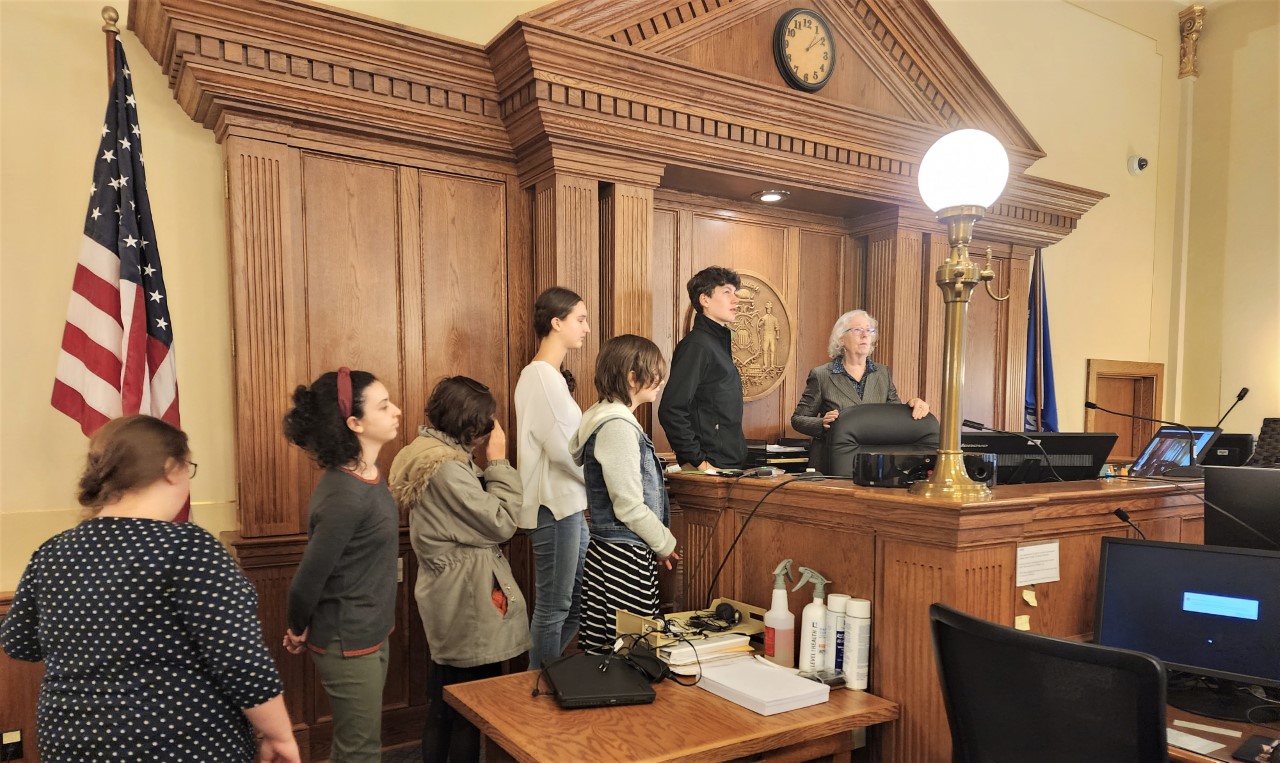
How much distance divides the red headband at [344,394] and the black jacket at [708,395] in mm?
1268

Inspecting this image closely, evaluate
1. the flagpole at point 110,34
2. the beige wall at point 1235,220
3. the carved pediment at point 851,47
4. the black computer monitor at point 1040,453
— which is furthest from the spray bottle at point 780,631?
the beige wall at point 1235,220

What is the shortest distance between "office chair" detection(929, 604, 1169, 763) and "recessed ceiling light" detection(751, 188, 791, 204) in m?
2.76

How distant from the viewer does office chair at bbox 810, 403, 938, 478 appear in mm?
2441

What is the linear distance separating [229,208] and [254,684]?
6.11 ft

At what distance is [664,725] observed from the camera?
62.2 inches

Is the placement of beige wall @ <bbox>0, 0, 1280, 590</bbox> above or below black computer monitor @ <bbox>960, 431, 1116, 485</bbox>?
above

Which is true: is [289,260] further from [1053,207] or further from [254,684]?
[1053,207]

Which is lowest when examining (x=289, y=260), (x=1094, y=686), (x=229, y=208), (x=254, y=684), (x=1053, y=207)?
(x=254, y=684)

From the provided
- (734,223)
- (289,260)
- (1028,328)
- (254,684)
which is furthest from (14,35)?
(1028,328)

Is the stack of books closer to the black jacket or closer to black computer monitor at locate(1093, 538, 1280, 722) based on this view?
black computer monitor at locate(1093, 538, 1280, 722)

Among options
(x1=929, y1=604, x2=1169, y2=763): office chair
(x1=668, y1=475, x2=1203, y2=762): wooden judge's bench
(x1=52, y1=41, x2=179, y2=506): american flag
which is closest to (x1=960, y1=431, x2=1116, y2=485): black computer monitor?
(x1=668, y1=475, x2=1203, y2=762): wooden judge's bench

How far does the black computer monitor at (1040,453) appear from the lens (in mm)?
2215

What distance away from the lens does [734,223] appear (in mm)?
4055

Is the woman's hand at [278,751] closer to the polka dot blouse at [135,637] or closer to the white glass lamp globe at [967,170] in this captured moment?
the polka dot blouse at [135,637]
